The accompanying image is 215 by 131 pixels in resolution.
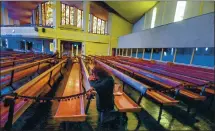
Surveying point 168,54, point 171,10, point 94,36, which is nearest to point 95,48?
point 94,36

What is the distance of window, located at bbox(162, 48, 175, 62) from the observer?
5684 mm

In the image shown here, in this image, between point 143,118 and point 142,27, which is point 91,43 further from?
point 143,118

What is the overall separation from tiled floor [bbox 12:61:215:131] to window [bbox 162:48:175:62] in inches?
137

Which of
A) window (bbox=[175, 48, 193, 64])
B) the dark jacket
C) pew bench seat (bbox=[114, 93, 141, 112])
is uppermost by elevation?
window (bbox=[175, 48, 193, 64])

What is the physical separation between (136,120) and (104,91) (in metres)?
0.95

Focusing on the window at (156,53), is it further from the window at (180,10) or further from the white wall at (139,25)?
the white wall at (139,25)

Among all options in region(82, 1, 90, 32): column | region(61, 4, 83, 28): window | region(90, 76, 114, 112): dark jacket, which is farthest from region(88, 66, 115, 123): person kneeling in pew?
region(61, 4, 83, 28): window

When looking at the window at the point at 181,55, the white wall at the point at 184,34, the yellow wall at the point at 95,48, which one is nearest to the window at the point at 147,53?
the white wall at the point at 184,34

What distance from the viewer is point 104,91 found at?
5.11 feet

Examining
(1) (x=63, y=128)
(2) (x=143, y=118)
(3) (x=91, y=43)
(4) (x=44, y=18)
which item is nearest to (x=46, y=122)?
(1) (x=63, y=128)

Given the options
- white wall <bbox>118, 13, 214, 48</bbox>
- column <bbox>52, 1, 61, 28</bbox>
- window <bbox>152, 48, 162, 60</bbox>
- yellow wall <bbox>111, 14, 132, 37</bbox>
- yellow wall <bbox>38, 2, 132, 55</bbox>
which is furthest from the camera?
yellow wall <bbox>111, 14, 132, 37</bbox>

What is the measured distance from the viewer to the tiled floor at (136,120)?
1.84 meters

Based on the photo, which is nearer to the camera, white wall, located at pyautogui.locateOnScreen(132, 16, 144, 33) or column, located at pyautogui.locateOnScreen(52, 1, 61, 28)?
column, located at pyautogui.locateOnScreen(52, 1, 61, 28)

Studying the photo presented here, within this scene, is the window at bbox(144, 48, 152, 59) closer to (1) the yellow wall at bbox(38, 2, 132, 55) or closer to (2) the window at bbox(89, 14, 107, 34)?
(1) the yellow wall at bbox(38, 2, 132, 55)
